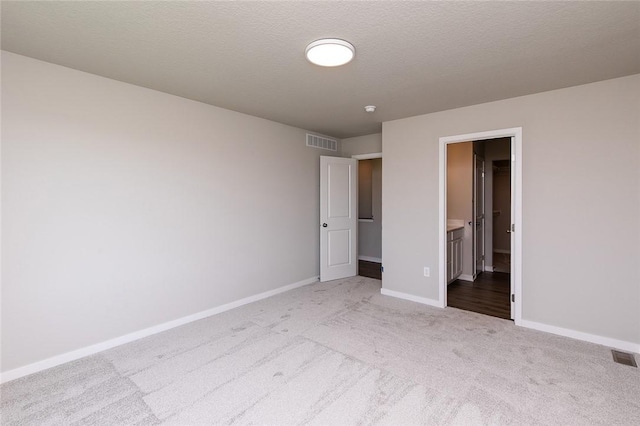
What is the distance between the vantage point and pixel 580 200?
113 inches

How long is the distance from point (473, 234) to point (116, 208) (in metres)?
4.92

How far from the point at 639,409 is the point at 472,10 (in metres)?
2.66

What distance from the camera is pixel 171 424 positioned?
1775 mm

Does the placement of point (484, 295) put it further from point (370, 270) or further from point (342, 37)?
point (342, 37)

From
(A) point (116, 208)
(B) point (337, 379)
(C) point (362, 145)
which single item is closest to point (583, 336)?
(B) point (337, 379)

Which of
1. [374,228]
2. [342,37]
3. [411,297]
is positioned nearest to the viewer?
[342,37]

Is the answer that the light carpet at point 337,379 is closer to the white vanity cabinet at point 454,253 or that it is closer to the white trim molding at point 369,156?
the white vanity cabinet at point 454,253

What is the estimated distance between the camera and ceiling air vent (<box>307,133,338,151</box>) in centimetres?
479

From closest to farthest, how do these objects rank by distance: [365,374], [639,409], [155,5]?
[155,5]
[639,409]
[365,374]

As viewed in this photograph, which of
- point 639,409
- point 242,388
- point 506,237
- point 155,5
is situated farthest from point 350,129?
point 506,237

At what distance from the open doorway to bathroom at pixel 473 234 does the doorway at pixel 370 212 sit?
178 centimetres

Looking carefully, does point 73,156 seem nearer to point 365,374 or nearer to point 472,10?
point 365,374

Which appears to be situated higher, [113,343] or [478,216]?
[478,216]

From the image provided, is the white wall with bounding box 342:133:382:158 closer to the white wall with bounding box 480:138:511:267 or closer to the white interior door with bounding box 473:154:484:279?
the white interior door with bounding box 473:154:484:279
